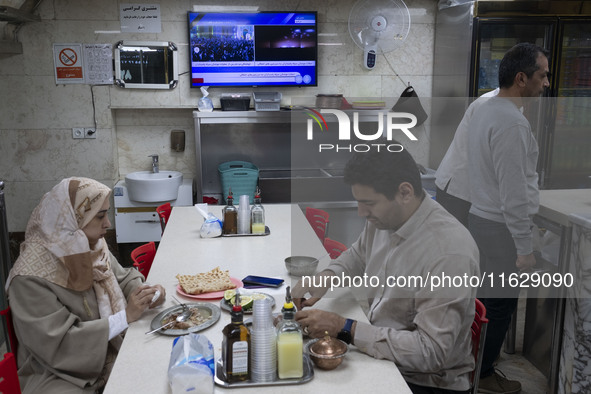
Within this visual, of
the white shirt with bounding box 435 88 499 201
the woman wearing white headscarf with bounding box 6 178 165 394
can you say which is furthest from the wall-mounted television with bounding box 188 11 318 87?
the woman wearing white headscarf with bounding box 6 178 165 394

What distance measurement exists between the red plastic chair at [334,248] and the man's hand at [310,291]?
0.45 metres

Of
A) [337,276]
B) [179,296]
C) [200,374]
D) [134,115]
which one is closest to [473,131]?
[337,276]

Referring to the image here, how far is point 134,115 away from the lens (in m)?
4.67

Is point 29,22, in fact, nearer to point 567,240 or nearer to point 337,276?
point 337,276

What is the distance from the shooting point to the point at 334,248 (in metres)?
2.62

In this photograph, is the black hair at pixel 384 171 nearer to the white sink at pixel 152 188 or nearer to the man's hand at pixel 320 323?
the man's hand at pixel 320 323

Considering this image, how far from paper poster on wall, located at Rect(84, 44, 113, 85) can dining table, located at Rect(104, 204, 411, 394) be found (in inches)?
62.6

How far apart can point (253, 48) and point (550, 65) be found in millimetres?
2339

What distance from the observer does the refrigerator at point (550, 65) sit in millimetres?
4004

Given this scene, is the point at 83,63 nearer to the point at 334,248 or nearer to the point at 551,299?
the point at 334,248

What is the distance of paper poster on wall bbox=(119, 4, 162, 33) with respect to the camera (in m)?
4.37

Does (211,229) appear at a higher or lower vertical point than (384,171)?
lower

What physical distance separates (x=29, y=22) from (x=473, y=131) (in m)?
3.61

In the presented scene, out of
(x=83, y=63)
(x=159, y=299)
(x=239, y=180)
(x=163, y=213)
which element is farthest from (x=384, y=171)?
(x=83, y=63)
